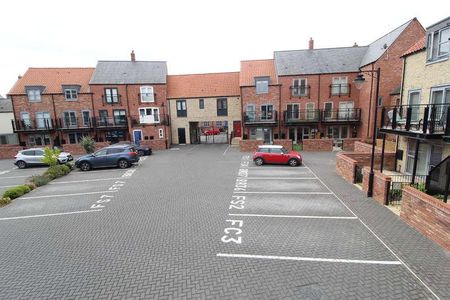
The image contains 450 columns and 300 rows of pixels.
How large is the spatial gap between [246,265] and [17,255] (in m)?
6.35

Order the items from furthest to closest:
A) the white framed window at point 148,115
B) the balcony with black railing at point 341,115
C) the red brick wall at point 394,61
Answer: the white framed window at point 148,115 < the balcony with black railing at point 341,115 < the red brick wall at point 394,61

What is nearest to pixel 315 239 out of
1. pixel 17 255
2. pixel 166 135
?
pixel 17 255

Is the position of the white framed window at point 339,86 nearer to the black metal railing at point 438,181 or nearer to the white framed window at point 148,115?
the black metal railing at point 438,181

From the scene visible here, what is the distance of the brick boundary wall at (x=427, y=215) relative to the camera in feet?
22.2

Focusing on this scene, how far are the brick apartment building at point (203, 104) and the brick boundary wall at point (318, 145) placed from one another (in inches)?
395

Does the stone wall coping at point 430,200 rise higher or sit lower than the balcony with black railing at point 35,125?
lower

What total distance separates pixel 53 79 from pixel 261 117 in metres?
25.8

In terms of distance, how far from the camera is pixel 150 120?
102ft

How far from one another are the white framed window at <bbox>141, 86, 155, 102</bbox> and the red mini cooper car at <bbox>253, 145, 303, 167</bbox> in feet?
59.5

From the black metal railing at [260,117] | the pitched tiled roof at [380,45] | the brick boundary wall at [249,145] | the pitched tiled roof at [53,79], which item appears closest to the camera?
the pitched tiled roof at [380,45]

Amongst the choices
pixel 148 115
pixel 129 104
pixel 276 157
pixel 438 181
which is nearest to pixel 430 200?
pixel 438 181

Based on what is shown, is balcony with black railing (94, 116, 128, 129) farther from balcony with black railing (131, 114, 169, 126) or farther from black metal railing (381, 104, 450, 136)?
black metal railing (381, 104, 450, 136)

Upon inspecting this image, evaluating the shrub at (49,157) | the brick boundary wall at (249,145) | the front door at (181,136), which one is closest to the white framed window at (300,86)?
the brick boundary wall at (249,145)

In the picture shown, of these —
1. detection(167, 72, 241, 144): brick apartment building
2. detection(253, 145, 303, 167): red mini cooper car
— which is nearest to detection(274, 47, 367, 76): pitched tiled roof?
detection(167, 72, 241, 144): brick apartment building
